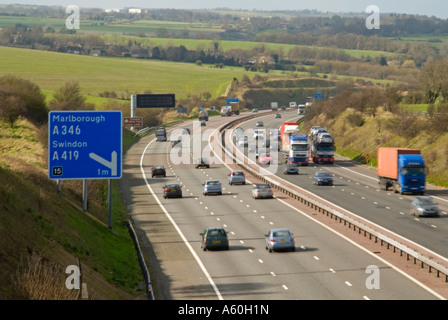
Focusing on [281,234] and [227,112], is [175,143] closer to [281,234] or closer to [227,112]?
[227,112]

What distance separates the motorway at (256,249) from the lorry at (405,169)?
50.1 inches

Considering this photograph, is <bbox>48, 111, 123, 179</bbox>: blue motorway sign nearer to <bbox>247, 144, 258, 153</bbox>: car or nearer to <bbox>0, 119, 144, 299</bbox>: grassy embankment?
<bbox>0, 119, 144, 299</bbox>: grassy embankment

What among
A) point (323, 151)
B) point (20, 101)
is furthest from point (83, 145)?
point (323, 151)

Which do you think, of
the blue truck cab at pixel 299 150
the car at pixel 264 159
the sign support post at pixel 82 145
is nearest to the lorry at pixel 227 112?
the car at pixel 264 159

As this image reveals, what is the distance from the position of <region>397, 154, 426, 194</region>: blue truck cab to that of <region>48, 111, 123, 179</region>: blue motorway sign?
29791 millimetres

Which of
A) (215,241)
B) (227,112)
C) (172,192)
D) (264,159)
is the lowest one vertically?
(227,112)

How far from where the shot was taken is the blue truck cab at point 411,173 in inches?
2613

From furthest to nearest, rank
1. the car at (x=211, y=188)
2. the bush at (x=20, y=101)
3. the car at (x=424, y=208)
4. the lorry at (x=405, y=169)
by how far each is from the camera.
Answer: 1. the bush at (x=20, y=101)
2. the car at (x=211, y=188)
3. the lorry at (x=405, y=169)
4. the car at (x=424, y=208)

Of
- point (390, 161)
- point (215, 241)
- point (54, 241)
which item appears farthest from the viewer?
point (390, 161)

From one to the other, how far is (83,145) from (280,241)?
35.5 ft

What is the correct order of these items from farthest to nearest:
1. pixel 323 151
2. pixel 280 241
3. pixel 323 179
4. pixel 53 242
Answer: pixel 323 151 < pixel 323 179 < pixel 280 241 < pixel 53 242

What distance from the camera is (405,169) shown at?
2630 inches

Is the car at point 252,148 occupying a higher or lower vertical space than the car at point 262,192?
lower

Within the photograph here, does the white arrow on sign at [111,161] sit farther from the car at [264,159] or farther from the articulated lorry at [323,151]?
the car at [264,159]
